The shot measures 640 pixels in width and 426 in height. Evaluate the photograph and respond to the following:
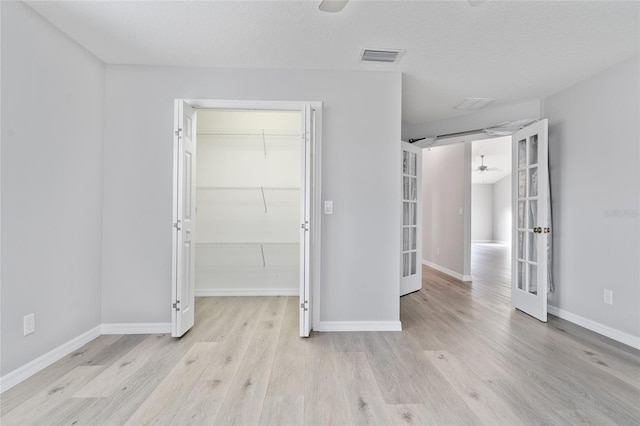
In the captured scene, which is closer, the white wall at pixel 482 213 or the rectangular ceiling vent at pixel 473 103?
the rectangular ceiling vent at pixel 473 103

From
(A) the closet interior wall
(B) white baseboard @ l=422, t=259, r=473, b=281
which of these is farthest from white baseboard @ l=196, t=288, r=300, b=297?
(B) white baseboard @ l=422, t=259, r=473, b=281

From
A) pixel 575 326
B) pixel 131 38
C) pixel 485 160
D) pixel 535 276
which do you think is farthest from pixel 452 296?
pixel 485 160

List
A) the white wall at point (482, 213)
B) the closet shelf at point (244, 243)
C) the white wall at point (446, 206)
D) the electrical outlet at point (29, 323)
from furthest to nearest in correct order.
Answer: the white wall at point (482, 213), the white wall at point (446, 206), the closet shelf at point (244, 243), the electrical outlet at point (29, 323)

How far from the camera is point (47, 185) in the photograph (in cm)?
219

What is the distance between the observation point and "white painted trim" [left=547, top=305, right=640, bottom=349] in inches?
101

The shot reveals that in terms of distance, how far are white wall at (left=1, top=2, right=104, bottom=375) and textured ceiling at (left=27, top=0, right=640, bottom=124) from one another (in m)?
0.25

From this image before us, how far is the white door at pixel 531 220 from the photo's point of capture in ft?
10.4

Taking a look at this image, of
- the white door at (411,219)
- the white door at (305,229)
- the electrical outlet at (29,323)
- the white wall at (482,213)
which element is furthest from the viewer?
the white wall at (482,213)

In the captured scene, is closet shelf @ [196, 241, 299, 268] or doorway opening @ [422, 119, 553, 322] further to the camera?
closet shelf @ [196, 241, 299, 268]

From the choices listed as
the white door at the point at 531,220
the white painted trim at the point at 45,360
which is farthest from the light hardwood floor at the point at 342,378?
the white door at the point at 531,220

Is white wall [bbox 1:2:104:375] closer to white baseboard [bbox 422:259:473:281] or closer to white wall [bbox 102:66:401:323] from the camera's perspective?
white wall [bbox 102:66:401:323]

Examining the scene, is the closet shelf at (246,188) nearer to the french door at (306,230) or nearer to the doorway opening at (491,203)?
the french door at (306,230)

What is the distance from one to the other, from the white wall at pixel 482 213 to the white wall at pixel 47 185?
13.5 m

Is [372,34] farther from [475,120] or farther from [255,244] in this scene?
[255,244]
